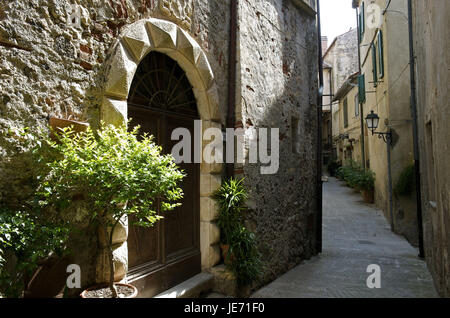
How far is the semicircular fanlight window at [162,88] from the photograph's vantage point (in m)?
3.22

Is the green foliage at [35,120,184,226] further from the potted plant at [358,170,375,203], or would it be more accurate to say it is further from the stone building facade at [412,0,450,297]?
the potted plant at [358,170,375,203]

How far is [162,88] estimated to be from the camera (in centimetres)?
353

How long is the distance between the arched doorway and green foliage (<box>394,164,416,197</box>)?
6243 millimetres

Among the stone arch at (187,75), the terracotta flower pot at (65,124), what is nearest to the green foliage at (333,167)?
the stone arch at (187,75)

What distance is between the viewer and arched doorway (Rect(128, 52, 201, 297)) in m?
3.19

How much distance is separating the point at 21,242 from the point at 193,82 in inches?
104

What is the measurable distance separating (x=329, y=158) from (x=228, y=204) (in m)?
21.7

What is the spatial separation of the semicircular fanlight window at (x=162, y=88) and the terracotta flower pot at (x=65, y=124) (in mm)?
772

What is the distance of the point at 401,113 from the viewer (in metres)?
8.41
